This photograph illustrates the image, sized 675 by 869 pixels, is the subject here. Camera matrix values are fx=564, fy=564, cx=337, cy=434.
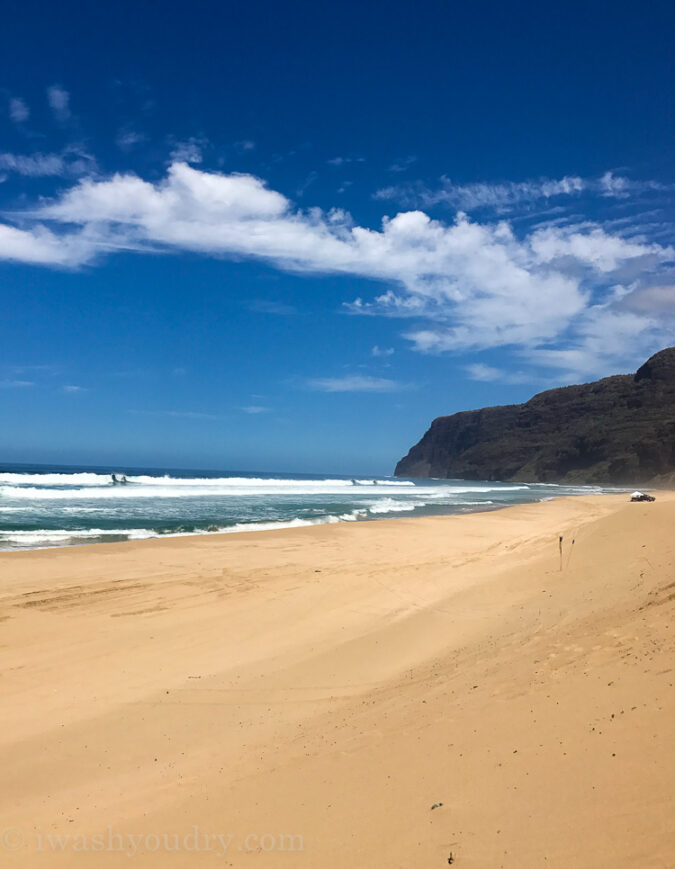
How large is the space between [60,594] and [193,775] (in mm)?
6515

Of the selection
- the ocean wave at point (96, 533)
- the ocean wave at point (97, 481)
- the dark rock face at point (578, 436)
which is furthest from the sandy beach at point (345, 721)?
the dark rock face at point (578, 436)

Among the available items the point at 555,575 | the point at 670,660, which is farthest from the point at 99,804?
the point at 555,575

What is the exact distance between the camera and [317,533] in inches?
747

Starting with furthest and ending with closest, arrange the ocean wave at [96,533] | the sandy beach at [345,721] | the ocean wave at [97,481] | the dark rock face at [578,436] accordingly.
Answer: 1. the dark rock face at [578,436]
2. the ocean wave at [97,481]
3. the ocean wave at [96,533]
4. the sandy beach at [345,721]

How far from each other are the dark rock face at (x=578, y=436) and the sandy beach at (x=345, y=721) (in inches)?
3008

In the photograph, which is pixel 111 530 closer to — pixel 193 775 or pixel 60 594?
pixel 60 594

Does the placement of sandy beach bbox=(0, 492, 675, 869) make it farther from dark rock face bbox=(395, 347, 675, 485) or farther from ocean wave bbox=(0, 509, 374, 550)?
dark rock face bbox=(395, 347, 675, 485)

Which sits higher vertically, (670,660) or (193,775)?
(670,660)

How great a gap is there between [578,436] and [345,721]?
105359 mm

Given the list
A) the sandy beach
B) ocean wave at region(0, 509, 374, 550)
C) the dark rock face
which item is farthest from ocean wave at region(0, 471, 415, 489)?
the dark rock face

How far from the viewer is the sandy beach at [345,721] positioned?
3.00 m

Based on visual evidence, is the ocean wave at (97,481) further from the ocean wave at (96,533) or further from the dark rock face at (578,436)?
the dark rock face at (578,436)

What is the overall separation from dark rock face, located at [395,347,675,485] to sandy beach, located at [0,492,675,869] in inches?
3008

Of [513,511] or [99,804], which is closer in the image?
[99,804]
